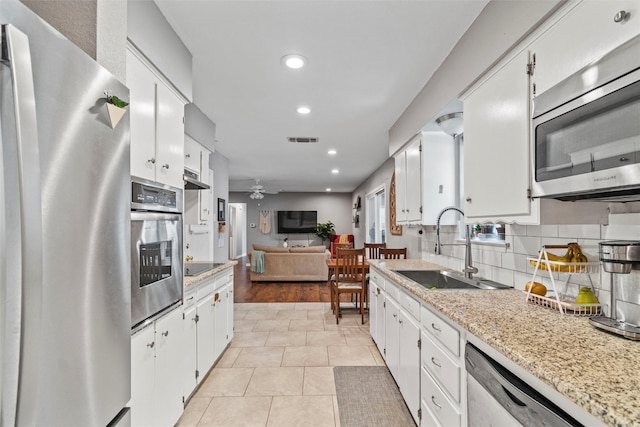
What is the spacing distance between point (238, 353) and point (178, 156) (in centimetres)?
213

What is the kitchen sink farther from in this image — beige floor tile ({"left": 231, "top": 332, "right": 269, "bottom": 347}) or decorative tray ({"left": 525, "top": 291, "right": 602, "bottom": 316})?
beige floor tile ({"left": 231, "top": 332, "right": 269, "bottom": 347})

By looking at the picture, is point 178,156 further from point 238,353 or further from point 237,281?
point 237,281

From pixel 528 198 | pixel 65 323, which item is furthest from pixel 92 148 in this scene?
pixel 528 198

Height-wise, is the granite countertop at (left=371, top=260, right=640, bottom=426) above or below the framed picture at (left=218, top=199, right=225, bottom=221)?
below

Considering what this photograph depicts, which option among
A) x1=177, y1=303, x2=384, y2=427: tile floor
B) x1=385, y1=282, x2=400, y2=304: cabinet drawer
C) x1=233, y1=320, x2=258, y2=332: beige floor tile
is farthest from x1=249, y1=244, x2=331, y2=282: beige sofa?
x1=385, y1=282, x2=400, y2=304: cabinet drawer

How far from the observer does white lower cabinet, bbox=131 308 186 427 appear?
1.53m

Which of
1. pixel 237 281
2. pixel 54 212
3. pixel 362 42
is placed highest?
pixel 362 42

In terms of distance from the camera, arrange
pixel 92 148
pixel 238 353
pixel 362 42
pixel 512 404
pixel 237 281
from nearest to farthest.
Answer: pixel 92 148 < pixel 512 404 < pixel 362 42 < pixel 238 353 < pixel 237 281

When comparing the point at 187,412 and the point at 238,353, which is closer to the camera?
the point at 187,412

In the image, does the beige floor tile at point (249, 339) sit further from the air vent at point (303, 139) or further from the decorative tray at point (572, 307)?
the decorative tray at point (572, 307)

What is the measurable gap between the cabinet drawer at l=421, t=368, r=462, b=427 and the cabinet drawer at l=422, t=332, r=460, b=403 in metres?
0.04

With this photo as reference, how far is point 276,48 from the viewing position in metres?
2.29

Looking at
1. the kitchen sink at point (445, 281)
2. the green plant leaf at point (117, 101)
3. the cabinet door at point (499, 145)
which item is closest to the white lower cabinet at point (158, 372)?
the green plant leaf at point (117, 101)

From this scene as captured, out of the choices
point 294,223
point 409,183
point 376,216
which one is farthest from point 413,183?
point 294,223
